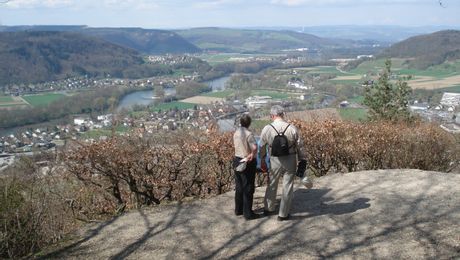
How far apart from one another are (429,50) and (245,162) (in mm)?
88702

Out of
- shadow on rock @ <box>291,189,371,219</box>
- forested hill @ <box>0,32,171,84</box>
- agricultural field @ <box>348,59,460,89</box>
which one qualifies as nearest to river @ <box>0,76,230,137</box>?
shadow on rock @ <box>291,189,371,219</box>

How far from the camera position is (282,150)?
6168mm

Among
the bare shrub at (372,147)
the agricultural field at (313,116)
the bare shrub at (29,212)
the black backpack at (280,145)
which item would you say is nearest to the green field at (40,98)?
the agricultural field at (313,116)

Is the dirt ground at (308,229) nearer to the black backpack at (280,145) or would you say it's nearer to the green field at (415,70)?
the black backpack at (280,145)

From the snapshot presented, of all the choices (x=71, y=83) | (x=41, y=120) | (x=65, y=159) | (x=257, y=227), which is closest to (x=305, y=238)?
(x=257, y=227)

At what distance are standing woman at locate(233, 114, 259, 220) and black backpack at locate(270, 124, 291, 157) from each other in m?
0.36

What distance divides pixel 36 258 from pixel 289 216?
3485 millimetres

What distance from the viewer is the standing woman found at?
6.41 meters

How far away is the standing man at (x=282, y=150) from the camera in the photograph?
6.19 metres

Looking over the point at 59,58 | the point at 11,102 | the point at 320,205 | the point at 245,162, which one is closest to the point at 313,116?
the point at 320,205

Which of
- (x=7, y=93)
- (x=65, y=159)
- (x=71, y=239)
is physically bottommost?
(x=7, y=93)

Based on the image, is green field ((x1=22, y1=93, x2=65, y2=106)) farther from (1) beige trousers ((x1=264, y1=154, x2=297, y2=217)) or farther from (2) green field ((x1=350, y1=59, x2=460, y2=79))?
(1) beige trousers ((x1=264, y1=154, x2=297, y2=217))

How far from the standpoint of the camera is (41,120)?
3819 cm

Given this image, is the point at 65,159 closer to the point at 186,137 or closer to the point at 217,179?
the point at 186,137
